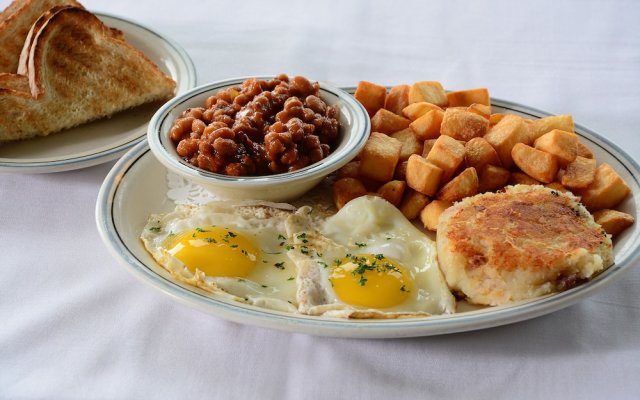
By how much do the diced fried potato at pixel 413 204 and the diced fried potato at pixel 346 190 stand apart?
0.18 m

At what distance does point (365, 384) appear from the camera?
221cm

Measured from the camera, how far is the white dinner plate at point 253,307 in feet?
7.14

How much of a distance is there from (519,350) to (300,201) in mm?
1149

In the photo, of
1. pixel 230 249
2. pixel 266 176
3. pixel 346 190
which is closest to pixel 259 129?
pixel 266 176

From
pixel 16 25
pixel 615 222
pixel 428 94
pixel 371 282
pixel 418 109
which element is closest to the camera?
pixel 371 282

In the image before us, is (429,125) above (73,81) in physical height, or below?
above

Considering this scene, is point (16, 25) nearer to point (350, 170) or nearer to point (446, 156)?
point (350, 170)

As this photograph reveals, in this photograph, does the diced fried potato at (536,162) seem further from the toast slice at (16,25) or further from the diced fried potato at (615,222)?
the toast slice at (16,25)

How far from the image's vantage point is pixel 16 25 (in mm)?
3920

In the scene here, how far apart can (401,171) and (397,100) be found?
0.51 metres

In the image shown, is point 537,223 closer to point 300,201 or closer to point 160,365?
point 300,201

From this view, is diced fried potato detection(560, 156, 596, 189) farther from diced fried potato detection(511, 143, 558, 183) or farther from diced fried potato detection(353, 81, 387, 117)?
diced fried potato detection(353, 81, 387, 117)

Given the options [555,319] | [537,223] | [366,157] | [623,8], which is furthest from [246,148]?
[623,8]

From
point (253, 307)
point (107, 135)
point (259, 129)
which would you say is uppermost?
point (259, 129)
